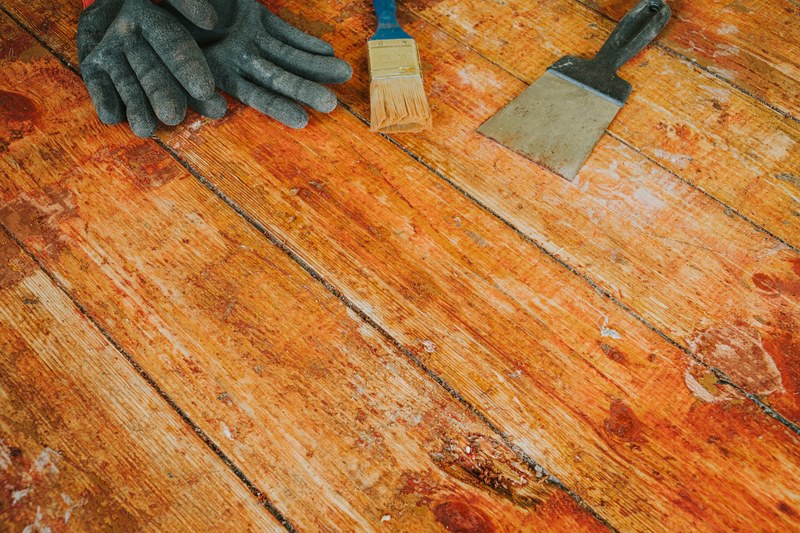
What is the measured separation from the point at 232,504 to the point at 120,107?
2.94 feet

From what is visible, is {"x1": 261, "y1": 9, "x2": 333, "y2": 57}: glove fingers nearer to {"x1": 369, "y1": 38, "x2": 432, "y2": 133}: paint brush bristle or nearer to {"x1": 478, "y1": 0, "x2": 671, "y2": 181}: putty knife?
{"x1": 369, "y1": 38, "x2": 432, "y2": 133}: paint brush bristle

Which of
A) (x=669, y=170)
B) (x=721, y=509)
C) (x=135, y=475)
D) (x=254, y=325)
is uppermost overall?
(x=669, y=170)

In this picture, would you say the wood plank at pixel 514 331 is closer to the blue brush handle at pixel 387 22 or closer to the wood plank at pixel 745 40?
the blue brush handle at pixel 387 22

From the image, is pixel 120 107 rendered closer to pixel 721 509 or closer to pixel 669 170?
pixel 669 170

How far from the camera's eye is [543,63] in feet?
5.21

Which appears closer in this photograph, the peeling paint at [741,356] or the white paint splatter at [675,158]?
the peeling paint at [741,356]

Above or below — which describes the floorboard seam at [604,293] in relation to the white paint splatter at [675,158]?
below

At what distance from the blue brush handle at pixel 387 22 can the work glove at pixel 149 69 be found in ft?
1.27

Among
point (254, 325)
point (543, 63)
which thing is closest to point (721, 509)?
point (254, 325)

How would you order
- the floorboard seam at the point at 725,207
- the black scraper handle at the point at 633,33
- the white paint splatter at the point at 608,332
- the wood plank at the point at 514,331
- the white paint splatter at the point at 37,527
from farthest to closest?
1. the black scraper handle at the point at 633,33
2. the floorboard seam at the point at 725,207
3. the white paint splatter at the point at 608,332
4. the wood plank at the point at 514,331
5. the white paint splatter at the point at 37,527

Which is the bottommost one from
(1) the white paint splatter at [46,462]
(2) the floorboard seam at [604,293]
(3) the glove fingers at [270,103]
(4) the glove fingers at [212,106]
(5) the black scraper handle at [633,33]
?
(1) the white paint splatter at [46,462]

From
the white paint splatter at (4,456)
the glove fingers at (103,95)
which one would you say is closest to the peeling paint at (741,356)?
the white paint splatter at (4,456)

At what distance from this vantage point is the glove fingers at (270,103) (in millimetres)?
1385

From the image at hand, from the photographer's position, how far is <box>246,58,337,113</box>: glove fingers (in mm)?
1383
